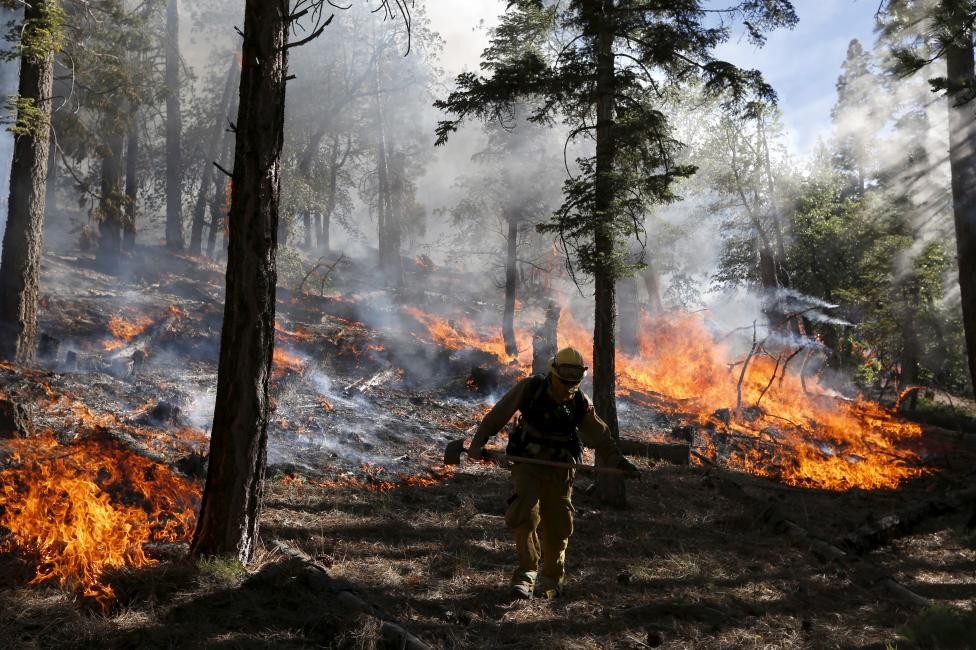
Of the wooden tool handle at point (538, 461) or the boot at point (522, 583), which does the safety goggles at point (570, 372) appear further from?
the boot at point (522, 583)

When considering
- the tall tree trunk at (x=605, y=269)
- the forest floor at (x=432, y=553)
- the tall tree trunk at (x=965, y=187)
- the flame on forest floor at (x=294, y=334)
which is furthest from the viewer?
the flame on forest floor at (x=294, y=334)

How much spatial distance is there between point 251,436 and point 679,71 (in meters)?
7.94

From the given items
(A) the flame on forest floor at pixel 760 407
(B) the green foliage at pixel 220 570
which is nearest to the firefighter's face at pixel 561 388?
(B) the green foliage at pixel 220 570

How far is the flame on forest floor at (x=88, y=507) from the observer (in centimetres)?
478

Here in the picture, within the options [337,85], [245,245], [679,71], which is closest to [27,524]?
[245,245]

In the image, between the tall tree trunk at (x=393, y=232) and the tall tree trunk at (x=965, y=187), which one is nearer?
the tall tree trunk at (x=965, y=187)

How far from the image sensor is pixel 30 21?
9.91 metres

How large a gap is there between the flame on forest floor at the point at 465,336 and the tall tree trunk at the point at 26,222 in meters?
10.5

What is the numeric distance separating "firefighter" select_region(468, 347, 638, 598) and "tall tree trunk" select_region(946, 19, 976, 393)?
862 cm

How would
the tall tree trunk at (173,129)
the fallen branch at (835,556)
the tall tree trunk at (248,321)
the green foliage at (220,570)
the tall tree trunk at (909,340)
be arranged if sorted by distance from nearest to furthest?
the green foliage at (220,570) < the tall tree trunk at (248,321) < the fallen branch at (835,556) < the tall tree trunk at (909,340) < the tall tree trunk at (173,129)

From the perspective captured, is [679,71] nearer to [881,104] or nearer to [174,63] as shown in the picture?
[174,63]

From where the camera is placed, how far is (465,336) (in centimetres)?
2308

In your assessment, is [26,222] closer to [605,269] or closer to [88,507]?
[88,507]

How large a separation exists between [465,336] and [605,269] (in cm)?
1445
